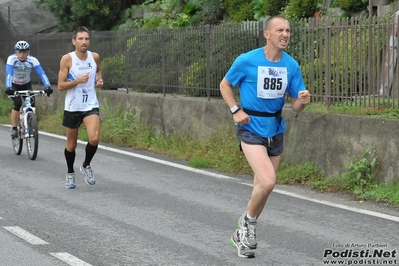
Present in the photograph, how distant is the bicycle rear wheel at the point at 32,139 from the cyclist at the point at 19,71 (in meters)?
0.55

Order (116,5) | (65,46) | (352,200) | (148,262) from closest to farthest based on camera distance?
(148,262) → (352,200) → (65,46) → (116,5)

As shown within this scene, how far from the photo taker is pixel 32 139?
1438 cm

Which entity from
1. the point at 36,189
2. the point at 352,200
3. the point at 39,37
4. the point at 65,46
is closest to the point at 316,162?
the point at 352,200

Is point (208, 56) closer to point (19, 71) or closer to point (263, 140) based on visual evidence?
point (19, 71)

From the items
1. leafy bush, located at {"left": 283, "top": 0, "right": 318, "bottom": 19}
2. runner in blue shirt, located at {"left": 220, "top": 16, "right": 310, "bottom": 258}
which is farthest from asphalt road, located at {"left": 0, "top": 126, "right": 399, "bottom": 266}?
leafy bush, located at {"left": 283, "top": 0, "right": 318, "bottom": 19}

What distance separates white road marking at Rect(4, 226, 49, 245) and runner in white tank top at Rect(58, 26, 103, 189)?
2624mm

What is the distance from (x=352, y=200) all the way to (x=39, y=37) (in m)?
13.9

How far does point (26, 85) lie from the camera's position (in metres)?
15.9

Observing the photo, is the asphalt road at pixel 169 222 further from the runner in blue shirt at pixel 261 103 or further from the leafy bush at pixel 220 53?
the leafy bush at pixel 220 53

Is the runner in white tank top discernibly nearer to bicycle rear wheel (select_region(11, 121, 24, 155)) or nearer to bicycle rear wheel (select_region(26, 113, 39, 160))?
bicycle rear wheel (select_region(26, 113, 39, 160))

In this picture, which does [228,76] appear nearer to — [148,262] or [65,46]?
[148,262]

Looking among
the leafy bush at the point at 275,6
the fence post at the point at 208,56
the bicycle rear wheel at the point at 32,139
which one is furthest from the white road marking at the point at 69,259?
the leafy bush at the point at 275,6

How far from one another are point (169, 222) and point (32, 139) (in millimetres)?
5700

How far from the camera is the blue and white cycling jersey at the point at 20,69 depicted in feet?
50.0
